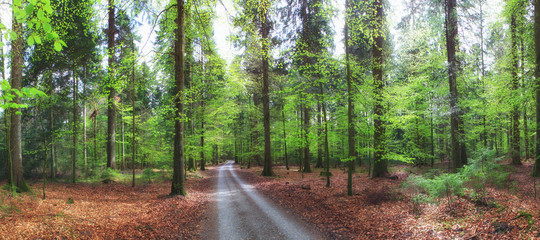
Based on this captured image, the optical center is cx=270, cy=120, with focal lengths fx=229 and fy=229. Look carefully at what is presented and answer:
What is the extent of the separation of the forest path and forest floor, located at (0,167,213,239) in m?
0.53

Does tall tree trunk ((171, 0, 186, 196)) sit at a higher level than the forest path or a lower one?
higher

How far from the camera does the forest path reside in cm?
595

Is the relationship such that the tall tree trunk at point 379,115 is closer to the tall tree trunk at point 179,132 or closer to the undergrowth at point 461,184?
the undergrowth at point 461,184

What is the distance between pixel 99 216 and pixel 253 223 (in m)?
4.57

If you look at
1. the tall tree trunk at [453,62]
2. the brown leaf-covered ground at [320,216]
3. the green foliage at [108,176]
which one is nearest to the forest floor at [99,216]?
the brown leaf-covered ground at [320,216]

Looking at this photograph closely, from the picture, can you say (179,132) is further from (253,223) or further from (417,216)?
(417,216)

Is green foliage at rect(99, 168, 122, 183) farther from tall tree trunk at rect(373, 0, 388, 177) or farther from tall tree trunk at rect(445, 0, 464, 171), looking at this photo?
tall tree trunk at rect(445, 0, 464, 171)

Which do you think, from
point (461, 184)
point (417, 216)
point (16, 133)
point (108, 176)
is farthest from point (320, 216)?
point (108, 176)

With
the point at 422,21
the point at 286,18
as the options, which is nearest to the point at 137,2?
the point at 286,18

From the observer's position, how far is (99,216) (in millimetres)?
6789

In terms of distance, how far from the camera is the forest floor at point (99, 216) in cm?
508

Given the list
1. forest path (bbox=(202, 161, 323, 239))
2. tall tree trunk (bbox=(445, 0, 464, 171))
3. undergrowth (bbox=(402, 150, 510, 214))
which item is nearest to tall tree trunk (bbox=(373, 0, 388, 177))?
undergrowth (bbox=(402, 150, 510, 214))

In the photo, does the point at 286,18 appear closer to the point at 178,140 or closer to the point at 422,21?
the point at 422,21

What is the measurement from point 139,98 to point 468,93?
30.8 meters
